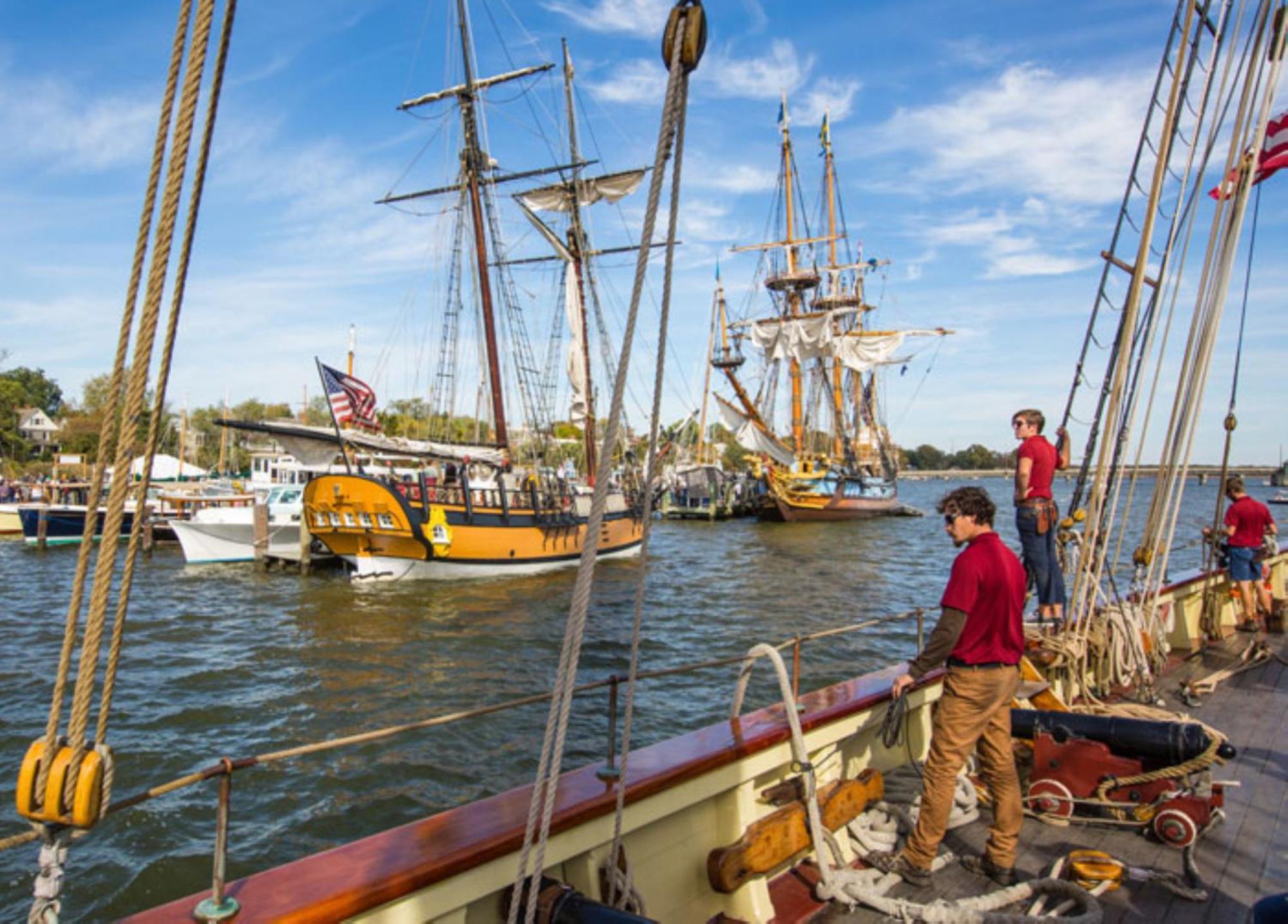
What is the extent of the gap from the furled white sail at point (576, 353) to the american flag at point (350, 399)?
8627mm

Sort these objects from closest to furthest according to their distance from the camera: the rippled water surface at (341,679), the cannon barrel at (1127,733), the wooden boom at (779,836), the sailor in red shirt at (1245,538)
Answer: the wooden boom at (779,836)
the cannon barrel at (1127,733)
the rippled water surface at (341,679)
the sailor in red shirt at (1245,538)

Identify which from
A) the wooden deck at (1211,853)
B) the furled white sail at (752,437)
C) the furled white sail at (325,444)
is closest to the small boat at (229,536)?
the furled white sail at (325,444)

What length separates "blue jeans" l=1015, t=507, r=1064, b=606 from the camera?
18.2 feet

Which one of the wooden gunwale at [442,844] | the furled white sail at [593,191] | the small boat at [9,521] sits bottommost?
the small boat at [9,521]

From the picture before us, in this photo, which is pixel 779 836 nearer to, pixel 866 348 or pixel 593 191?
pixel 593 191

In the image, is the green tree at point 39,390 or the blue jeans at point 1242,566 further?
the green tree at point 39,390

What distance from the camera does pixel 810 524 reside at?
4228cm

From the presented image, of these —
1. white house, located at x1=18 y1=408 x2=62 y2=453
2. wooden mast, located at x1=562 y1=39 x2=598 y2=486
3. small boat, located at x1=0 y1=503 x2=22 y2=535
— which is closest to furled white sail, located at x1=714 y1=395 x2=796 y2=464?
wooden mast, located at x1=562 y1=39 x2=598 y2=486

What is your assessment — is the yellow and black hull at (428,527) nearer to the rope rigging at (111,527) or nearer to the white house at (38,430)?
the rope rigging at (111,527)

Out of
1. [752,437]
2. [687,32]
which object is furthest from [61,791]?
[752,437]

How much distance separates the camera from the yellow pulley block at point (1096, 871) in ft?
10.5

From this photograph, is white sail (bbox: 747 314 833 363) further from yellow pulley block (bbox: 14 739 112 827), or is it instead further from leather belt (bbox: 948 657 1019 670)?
yellow pulley block (bbox: 14 739 112 827)

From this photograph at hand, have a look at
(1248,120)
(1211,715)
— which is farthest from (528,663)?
(1248,120)

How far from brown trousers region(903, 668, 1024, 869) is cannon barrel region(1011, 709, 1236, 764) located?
0.78m
